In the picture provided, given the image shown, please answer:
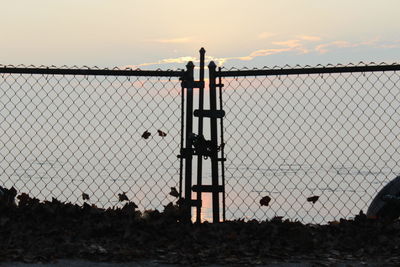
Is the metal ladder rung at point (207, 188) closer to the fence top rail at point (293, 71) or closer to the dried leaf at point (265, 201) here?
the dried leaf at point (265, 201)

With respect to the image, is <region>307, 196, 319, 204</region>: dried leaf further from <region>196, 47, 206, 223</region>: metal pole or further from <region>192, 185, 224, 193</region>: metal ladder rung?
<region>196, 47, 206, 223</region>: metal pole

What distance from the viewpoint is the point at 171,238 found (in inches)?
259

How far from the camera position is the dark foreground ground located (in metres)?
5.92

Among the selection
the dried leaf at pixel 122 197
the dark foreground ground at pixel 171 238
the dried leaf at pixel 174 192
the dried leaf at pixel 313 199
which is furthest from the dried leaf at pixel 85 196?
the dried leaf at pixel 313 199

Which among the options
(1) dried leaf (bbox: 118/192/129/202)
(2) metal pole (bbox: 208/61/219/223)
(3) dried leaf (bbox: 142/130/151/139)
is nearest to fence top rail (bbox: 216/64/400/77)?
(2) metal pole (bbox: 208/61/219/223)

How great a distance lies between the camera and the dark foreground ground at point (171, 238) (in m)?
5.92

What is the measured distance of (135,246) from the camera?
20.6 feet

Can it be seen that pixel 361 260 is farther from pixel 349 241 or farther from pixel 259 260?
pixel 259 260

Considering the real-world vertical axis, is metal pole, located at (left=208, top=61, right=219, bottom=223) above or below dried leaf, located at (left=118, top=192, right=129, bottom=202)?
above

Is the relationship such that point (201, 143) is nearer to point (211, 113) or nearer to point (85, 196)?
point (211, 113)

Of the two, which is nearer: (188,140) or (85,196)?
(188,140)

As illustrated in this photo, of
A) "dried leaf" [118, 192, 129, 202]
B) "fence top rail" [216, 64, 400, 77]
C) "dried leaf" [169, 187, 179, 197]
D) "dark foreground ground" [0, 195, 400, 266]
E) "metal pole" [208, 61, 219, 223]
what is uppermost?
"fence top rail" [216, 64, 400, 77]

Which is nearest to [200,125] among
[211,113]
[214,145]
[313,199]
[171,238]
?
[211,113]

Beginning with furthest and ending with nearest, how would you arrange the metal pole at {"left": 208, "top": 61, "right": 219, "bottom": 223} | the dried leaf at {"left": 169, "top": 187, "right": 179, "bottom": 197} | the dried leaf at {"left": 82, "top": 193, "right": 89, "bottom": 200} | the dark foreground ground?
the dried leaf at {"left": 82, "top": 193, "right": 89, "bottom": 200}
the dried leaf at {"left": 169, "top": 187, "right": 179, "bottom": 197}
the metal pole at {"left": 208, "top": 61, "right": 219, "bottom": 223}
the dark foreground ground
